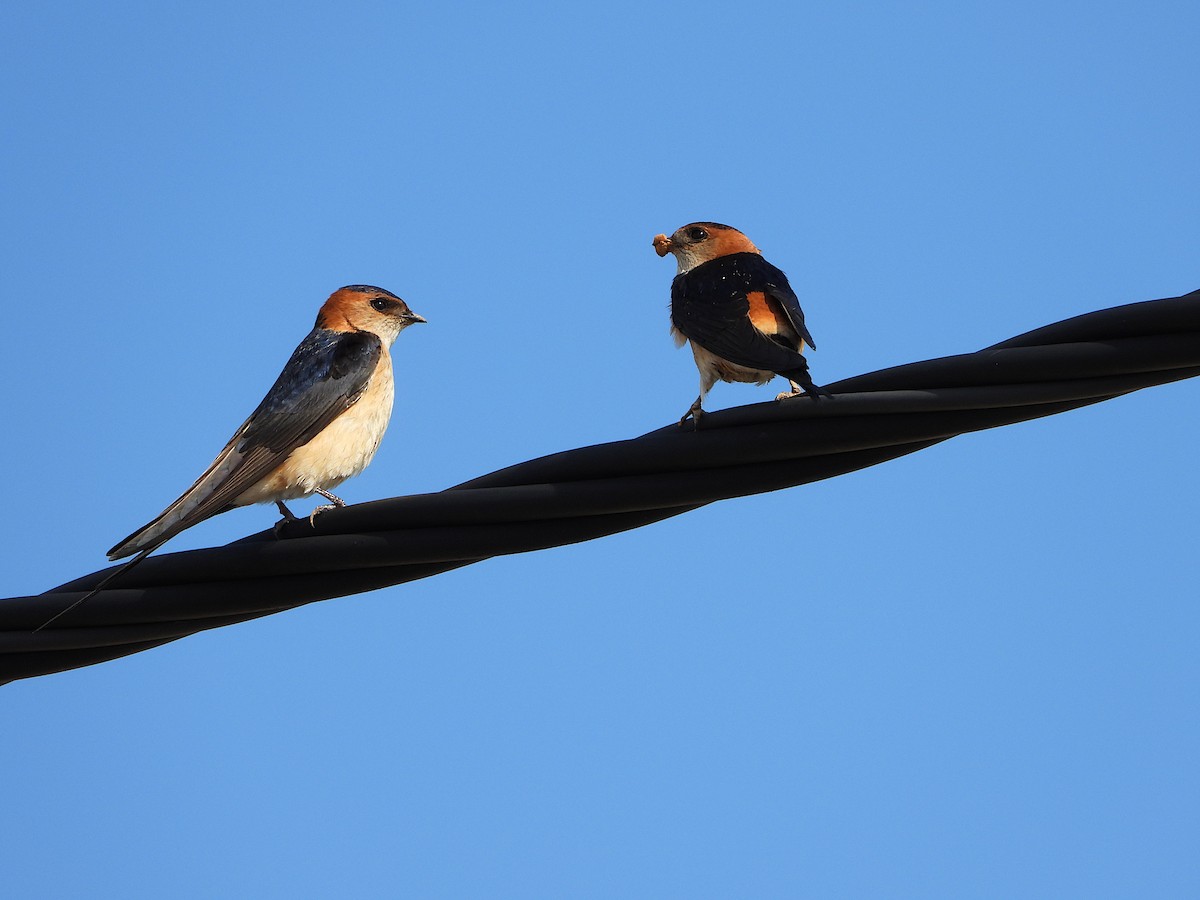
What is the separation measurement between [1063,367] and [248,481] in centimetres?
341

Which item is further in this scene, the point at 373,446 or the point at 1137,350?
the point at 373,446

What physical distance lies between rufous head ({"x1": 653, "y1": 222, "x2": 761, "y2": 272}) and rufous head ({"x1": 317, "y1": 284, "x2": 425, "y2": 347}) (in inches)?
59.7

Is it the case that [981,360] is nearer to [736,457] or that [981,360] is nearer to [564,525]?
[736,457]

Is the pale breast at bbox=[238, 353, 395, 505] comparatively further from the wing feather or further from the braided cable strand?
the braided cable strand

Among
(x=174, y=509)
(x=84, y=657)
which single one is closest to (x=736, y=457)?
(x=84, y=657)

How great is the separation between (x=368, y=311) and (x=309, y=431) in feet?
4.81

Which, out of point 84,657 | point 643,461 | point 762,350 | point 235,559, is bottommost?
point 84,657

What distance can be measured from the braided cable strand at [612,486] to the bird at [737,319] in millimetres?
820

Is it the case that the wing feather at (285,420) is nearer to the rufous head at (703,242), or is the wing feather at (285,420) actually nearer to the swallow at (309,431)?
the swallow at (309,431)

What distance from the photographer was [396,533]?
3576 mm

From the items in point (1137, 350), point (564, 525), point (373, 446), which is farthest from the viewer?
point (373, 446)

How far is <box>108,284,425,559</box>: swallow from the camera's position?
213 inches

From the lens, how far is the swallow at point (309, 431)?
5.41 meters

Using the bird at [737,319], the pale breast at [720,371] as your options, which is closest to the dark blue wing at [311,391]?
the bird at [737,319]
